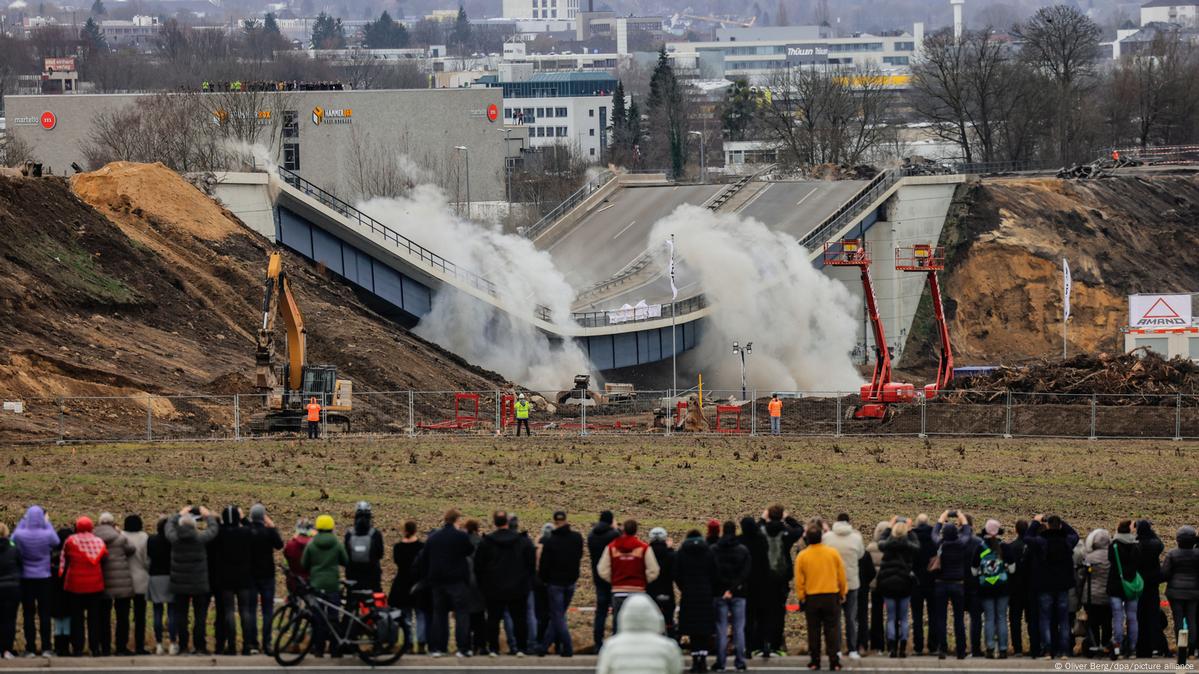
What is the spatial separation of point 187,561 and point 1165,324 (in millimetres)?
55436

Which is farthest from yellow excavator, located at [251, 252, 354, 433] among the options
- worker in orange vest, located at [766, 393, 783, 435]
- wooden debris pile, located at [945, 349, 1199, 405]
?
wooden debris pile, located at [945, 349, 1199, 405]

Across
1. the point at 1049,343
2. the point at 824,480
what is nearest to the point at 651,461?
the point at 824,480

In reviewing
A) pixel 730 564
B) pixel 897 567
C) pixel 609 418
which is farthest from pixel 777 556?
pixel 609 418

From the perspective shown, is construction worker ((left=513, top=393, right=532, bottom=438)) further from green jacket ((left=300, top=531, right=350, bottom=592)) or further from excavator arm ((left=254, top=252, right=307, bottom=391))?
green jacket ((left=300, top=531, right=350, bottom=592))

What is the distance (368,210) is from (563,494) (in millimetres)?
42388

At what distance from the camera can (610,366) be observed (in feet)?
249

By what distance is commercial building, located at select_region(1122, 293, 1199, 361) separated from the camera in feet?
230

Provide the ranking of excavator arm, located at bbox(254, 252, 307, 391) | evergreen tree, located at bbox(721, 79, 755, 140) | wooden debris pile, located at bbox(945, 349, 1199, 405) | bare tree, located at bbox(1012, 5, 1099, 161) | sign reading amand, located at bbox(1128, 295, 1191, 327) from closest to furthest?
excavator arm, located at bbox(254, 252, 307, 391) → wooden debris pile, located at bbox(945, 349, 1199, 405) → sign reading amand, located at bbox(1128, 295, 1191, 327) → bare tree, located at bbox(1012, 5, 1099, 161) → evergreen tree, located at bbox(721, 79, 755, 140)

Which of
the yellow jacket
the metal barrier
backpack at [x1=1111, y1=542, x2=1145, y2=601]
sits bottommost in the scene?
backpack at [x1=1111, y1=542, x2=1145, y2=601]

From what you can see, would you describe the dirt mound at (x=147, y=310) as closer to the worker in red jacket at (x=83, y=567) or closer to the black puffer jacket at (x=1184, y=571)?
the worker in red jacket at (x=83, y=567)

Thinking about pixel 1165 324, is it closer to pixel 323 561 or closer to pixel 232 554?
pixel 323 561

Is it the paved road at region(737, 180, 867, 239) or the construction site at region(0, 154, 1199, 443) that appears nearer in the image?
the construction site at region(0, 154, 1199, 443)

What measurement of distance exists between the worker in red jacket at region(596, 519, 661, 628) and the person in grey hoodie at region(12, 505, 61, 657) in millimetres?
7069

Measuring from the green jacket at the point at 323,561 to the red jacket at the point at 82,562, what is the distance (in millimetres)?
2655
